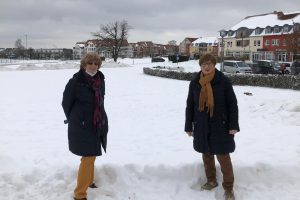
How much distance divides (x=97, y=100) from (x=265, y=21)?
79194 millimetres

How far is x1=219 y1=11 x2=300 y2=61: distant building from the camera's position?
73.4 metres

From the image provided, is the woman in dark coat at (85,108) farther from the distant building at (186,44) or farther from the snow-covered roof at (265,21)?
the distant building at (186,44)

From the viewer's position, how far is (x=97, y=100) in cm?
495

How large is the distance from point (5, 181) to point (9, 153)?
1.44 m

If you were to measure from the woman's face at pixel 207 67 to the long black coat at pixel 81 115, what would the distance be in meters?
1.40

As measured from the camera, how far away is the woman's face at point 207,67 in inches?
202

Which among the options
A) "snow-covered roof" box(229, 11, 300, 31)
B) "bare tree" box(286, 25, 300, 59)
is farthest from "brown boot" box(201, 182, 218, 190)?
"snow-covered roof" box(229, 11, 300, 31)

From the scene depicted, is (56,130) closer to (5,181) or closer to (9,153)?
(9,153)

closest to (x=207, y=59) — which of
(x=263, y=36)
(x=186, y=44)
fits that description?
(x=263, y=36)

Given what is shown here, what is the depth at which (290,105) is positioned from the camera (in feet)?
38.8

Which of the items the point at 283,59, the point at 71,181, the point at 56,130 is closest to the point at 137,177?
the point at 71,181

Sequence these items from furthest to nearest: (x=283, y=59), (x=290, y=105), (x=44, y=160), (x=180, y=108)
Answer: (x=283, y=59), (x=180, y=108), (x=290, y=105), (x=44, y=160)

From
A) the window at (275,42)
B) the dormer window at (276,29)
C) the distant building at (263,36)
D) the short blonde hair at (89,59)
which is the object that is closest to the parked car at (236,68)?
the short blonde hair at (89,59)

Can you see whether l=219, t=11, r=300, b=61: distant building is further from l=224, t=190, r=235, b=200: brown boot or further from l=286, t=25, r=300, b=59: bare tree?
l=224, t=190, r=235, b=200: brown boot
